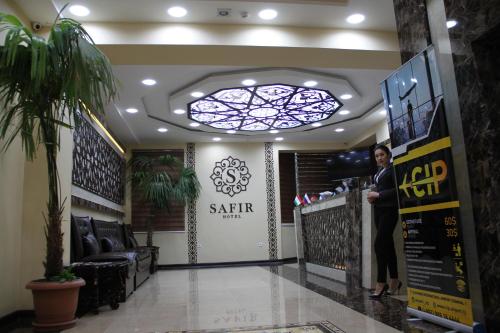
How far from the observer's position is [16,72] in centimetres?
307

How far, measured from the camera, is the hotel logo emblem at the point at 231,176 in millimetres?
10523

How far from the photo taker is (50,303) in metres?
3.30

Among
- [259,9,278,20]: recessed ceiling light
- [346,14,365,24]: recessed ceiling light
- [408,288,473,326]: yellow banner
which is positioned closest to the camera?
[408,288,473,326]: yellow banner

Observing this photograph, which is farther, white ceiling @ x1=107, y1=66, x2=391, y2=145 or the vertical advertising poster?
white ceiling @ x1=107, y1=66, x2=391, y2=145

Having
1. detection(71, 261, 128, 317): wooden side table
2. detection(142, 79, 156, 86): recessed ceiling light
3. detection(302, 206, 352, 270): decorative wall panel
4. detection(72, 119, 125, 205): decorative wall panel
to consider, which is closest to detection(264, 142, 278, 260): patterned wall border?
detection(302, 206, 352, 270): decorative wall panel

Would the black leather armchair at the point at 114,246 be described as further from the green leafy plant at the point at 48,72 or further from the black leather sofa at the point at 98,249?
the green leafy plant at the point at 48,72

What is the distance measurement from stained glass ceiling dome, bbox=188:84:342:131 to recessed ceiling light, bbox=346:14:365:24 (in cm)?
203

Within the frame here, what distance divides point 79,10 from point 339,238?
4295 mm

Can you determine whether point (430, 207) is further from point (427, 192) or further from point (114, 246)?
point (114, 246)

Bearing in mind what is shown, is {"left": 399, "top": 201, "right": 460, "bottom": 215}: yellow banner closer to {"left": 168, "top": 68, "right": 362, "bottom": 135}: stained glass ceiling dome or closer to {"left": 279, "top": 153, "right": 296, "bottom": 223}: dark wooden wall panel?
{"left": 168, "top": 68, "right": 362, "bottom": 135}: stained glass ceiling dome

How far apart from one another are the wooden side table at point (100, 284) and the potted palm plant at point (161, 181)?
4.86 meters

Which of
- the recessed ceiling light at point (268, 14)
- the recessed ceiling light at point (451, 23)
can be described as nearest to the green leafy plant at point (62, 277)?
the recessed ceiling light at point (268, 14)

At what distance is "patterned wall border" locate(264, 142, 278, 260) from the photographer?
1038cm

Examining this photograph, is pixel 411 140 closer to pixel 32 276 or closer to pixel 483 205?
pixel 483 205
